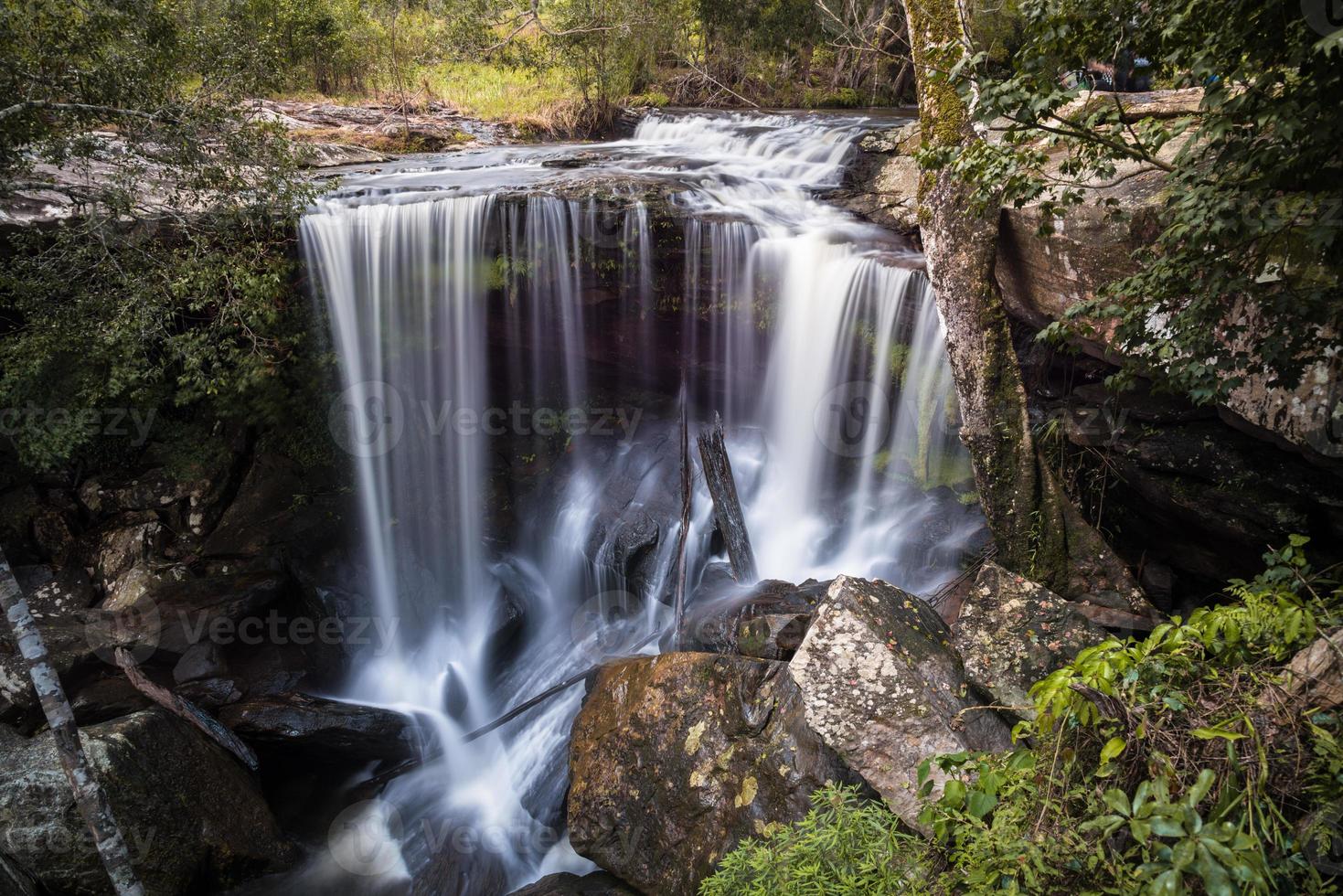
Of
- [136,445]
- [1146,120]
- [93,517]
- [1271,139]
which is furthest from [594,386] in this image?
[1271,139]

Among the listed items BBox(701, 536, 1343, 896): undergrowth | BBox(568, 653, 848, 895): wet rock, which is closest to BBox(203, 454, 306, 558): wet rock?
BBox(568, 653, 848, 895): wet rock

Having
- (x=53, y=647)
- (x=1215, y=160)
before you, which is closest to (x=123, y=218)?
(x=53, y=647)

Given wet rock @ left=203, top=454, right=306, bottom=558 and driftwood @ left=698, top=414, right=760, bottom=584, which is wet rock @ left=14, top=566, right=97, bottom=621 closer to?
wet rock @ left=203, top=454, right=306, bottom=558

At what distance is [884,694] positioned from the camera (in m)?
3.84

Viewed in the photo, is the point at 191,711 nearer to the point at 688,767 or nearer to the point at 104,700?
the point at 104,700

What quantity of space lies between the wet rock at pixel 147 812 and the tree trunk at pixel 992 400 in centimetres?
644

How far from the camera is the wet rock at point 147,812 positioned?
4664 mm

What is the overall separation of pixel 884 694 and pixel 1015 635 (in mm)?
1084

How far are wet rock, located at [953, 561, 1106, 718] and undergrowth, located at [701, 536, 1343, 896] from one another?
4.83 feet

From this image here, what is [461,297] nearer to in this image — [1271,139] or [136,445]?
[136,445]

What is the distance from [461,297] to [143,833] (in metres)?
5.78

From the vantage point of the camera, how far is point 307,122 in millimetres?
12109

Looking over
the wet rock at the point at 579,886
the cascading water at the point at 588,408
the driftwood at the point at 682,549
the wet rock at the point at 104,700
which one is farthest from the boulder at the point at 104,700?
the driftwood at the point at 682,549

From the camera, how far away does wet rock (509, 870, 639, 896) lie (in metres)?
4.48
